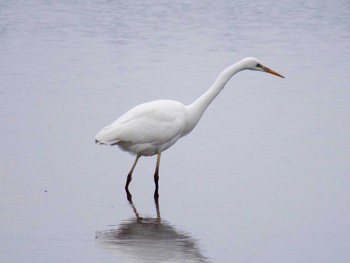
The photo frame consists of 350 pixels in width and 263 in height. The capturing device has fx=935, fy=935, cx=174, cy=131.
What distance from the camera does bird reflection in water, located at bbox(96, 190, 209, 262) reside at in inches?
267

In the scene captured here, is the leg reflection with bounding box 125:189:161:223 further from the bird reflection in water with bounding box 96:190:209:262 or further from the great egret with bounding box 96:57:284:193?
the great egret with bounding box 96:57:284:193

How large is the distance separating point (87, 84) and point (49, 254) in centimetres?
676

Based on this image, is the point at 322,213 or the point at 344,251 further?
the point at 322,213

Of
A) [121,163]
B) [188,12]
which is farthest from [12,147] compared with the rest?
[188,12]

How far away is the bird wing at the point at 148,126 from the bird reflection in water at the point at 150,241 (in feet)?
3.61

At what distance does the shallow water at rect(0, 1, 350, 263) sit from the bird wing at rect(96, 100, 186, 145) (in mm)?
448

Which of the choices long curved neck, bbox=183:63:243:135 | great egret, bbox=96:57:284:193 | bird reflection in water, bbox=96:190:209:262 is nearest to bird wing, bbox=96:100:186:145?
great egret, bbox=96:57:284:193

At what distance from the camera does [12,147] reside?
32.4 feet

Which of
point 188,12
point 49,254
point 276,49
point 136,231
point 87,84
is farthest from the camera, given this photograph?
point 188,12

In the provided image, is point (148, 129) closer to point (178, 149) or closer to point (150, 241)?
point (178, 149)

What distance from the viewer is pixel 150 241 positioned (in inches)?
282

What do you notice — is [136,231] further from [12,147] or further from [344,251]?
[12,147]

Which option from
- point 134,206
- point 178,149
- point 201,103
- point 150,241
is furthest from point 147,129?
point 150,241

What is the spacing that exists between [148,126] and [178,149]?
4.78ft
